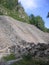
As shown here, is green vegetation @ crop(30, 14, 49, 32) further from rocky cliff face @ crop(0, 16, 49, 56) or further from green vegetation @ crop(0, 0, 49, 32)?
rocky cliff face @ crop(0, 16, 49, 56)

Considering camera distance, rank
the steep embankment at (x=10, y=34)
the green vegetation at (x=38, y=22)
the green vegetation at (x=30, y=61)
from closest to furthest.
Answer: the green vegetation at (x=30, y=61), the steep embankment at (x=10, y=34), the green vegetation at (x=38, y=22)

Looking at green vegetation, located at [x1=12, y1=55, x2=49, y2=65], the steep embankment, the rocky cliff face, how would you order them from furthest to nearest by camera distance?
the steep embankment
the rocky cliff face
green vegetation, located at [x1=12, y1=55, x2=49, y2=65]

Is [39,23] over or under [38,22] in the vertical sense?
under

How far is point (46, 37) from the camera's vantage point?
2606 inches

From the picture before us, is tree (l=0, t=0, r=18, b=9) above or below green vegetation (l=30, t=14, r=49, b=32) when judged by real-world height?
above

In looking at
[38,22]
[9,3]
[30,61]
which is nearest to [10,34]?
[30,61]

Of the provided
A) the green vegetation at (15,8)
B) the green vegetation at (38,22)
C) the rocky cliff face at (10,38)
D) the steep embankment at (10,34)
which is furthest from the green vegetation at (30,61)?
the green vegetation at (38,22)

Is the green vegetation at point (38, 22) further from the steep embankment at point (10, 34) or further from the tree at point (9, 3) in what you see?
the steep embankment at point (10, 34)

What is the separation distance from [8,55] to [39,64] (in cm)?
1286

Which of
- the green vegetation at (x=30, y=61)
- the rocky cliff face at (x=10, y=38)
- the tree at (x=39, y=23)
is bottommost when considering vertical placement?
the tree at (x=39, y=23)

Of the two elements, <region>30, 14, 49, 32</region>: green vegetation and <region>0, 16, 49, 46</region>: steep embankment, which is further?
<region>30, 14, 49, 32</region>: green vegetation

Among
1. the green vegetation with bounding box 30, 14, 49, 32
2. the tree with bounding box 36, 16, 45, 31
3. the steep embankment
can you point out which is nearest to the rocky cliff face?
the steep embankment

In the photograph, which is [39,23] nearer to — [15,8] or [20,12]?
[20,12]

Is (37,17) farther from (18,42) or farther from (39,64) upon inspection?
(39,64)
